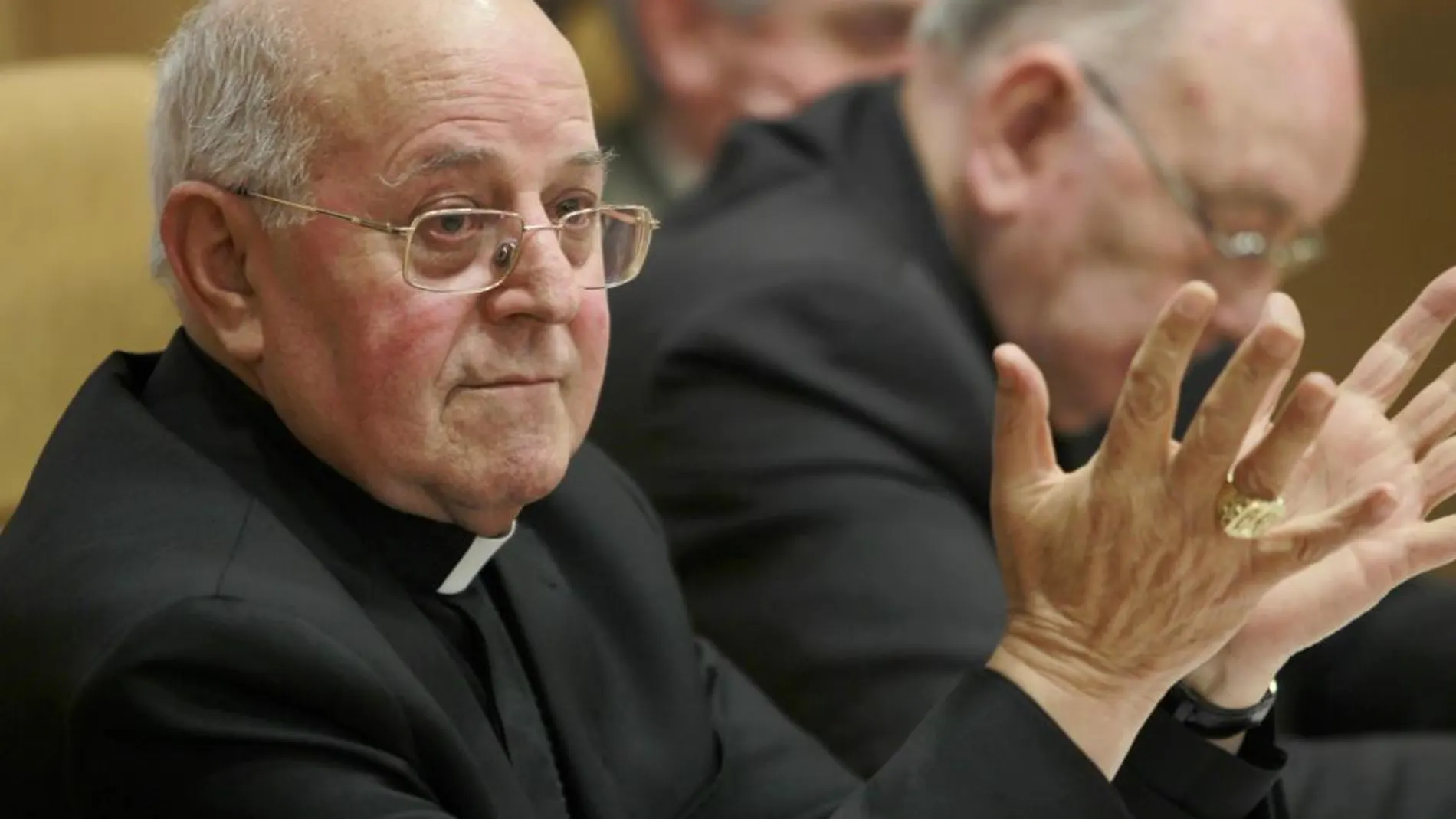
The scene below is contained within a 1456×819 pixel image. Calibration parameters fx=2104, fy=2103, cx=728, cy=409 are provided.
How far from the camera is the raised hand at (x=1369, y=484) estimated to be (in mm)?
1457

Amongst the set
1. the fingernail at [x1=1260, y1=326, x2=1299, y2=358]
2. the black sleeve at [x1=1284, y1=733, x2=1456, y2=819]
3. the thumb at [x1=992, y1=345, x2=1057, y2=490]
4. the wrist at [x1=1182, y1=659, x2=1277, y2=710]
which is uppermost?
the fingernail at [x1=1260, y1=326, x2=1299, y2=358]

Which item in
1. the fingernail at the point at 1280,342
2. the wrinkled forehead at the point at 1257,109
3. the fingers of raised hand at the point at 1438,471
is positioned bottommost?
the wrinkled forehead at the point at 1257,109

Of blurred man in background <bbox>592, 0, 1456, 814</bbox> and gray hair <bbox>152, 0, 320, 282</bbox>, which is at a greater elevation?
gray hair <bbox>152, 0, 320, 282</bbox>

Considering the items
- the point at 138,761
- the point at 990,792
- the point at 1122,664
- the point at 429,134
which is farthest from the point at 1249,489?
the point at 138,761

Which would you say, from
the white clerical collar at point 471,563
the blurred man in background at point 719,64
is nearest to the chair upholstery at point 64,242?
the white clerical collar at point 471,563

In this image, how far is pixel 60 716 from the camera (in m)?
1.19

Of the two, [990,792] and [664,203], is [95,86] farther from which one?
[664,203]

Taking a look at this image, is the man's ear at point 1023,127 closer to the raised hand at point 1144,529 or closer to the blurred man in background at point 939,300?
the blurred man in background at point 939,300

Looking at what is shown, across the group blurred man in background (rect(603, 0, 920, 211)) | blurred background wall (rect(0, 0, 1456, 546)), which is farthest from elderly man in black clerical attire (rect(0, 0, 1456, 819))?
blurred background wall (rect(0, 0, 1456, 546))

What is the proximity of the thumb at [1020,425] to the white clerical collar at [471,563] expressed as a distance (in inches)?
12.9

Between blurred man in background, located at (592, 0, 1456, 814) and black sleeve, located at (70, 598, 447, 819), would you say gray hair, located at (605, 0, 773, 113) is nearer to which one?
blurred man in background, located at (592, 0, 1456, 814)

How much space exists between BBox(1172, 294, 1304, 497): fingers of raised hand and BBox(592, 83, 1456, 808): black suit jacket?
0.54 m

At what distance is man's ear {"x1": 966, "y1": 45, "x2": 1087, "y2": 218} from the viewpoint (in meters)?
2.16

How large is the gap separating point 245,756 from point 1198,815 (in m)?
0.67
